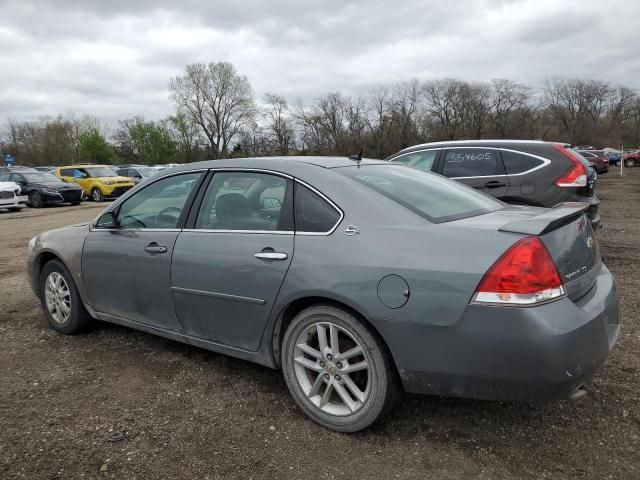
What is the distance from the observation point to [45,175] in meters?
21.8

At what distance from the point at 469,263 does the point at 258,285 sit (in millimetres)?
1213

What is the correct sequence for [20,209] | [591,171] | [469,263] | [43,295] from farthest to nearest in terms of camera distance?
[20,209]
[591,171]
[43,295]
[469,263]

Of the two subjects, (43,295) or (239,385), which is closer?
(239,385)

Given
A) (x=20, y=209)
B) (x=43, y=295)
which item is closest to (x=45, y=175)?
(x=20, y=209)

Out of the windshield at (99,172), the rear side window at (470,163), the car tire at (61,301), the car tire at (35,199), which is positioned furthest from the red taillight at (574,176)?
the windshield at (99,172)

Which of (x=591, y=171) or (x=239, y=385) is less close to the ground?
(x=591, y=171)

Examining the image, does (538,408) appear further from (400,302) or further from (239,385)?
(239,385)

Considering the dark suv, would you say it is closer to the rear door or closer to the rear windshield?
the rear door

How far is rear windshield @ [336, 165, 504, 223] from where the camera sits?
285 cm

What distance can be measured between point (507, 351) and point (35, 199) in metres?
22.1

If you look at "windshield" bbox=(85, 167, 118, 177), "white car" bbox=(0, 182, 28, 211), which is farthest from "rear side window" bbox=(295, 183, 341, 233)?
"windshield" bbox=(85, 167, 118, 177)

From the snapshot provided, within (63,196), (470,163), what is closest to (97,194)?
(63,196)

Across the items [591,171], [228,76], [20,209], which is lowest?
[20,209]

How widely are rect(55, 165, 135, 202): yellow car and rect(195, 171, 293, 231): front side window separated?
2153cm
